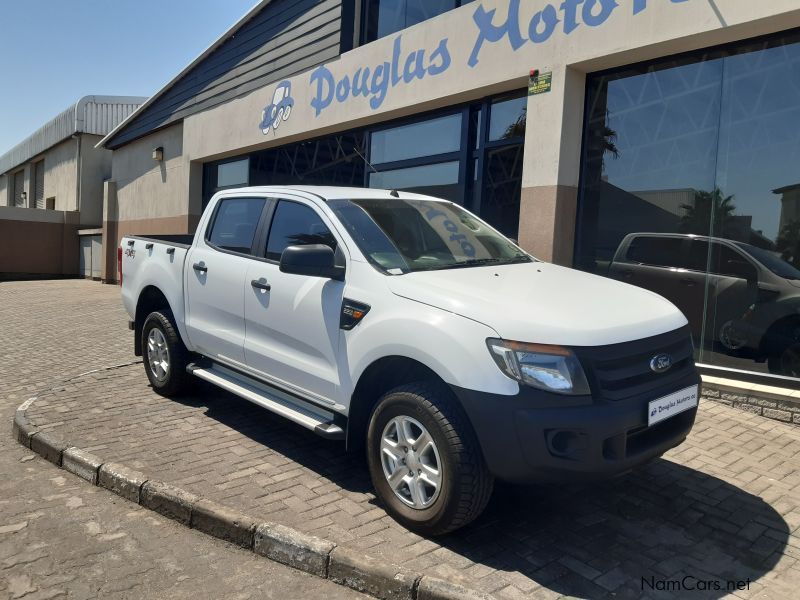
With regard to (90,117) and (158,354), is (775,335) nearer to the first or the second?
(158,354)

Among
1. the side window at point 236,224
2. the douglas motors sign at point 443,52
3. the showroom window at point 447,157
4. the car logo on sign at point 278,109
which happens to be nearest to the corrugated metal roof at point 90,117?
the car logo on sign at point 278,109

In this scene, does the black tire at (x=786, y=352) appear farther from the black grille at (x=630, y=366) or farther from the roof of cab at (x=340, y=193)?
the roof of cab at (x=340, y=193)

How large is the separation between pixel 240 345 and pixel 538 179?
4252mm

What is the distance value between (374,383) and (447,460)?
2.58 ft

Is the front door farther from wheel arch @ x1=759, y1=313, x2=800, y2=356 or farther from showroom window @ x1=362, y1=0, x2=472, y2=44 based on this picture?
showroom window @ x1=362, y1=0, x2=472, y2=44

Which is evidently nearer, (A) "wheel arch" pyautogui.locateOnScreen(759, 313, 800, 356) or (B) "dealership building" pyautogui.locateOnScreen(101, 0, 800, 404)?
(A) "wheel arch" pyautogui.locateOnScreen(759, 313, 800, 356)

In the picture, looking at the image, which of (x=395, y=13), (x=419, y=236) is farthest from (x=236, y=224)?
(x=395, y=13)

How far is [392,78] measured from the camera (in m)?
9.36

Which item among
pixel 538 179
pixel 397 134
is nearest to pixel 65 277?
pixel 397 134

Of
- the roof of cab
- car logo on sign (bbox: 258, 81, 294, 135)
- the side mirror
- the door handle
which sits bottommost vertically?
the door handle

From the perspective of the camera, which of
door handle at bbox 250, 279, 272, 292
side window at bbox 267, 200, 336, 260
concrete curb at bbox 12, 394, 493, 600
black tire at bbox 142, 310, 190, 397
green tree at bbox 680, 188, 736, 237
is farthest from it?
green tree at bbox 680, 188, 736, 237

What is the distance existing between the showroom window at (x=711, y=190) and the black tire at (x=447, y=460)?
419cm

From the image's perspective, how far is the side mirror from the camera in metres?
3.65

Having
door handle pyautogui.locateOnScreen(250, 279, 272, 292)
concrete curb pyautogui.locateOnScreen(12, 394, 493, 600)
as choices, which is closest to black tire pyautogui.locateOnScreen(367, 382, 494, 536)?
concrete curb pyautogui.locateOnScreen(12, 394, 493, 600)
